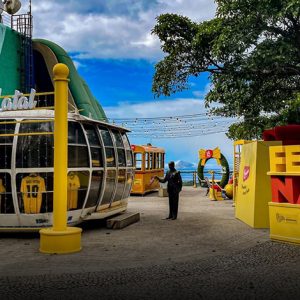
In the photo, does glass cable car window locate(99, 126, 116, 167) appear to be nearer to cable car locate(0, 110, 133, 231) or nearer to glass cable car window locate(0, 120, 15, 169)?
cable car locate(0, 110, 133, 231)

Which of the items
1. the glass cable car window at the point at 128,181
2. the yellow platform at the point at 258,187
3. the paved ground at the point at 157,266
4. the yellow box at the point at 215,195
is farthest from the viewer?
the yellow box at the point at 215,195

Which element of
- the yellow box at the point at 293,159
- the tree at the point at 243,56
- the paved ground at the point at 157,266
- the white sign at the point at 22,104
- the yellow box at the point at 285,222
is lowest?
the paved ground at the point at 157,266

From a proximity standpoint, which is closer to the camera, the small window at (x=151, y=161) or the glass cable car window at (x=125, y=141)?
the glass cable car window at (x=125, y=141)

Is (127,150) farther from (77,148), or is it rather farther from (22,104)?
(22,104)

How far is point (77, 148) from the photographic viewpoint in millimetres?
10383

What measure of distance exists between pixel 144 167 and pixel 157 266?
1595 cm

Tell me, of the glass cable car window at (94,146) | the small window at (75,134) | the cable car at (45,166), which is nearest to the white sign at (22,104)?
the cable car at (45,166)

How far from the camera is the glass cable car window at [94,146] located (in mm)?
10859

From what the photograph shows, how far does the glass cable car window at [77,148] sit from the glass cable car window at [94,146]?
0.28 meters

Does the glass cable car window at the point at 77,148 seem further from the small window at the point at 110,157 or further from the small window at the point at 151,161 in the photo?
the small window at the point at 151,161

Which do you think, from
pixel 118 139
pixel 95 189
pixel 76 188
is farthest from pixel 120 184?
pixel 76 188

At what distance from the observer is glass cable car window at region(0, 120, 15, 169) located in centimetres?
994

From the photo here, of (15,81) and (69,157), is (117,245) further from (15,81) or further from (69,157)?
(15,81)

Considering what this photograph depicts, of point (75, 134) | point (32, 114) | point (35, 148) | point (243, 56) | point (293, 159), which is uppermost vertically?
point (243, 56)
